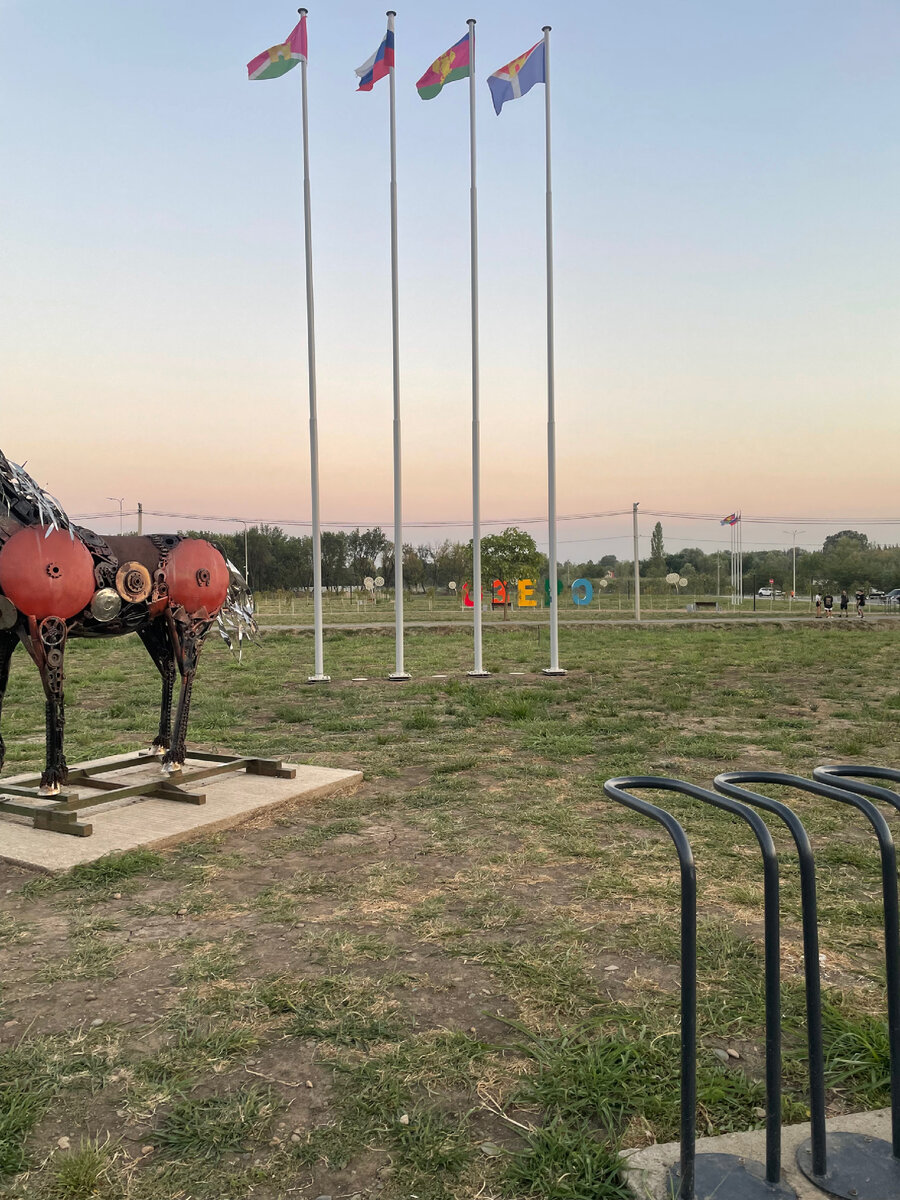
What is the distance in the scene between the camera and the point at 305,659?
18562 mm

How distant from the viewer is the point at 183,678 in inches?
260

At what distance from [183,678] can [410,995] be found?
13.0ft

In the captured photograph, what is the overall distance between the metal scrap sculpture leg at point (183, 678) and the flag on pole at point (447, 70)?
40.9 ft

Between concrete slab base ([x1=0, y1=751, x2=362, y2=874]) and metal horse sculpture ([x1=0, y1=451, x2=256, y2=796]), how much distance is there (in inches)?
Answer: 13.7

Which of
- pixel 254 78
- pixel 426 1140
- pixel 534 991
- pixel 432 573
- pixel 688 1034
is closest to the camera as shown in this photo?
pixel 688 1034

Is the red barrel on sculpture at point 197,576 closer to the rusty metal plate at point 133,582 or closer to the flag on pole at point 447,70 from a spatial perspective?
the rusty metal plate at point 133,582

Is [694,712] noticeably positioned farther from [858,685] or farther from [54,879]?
[54,879]

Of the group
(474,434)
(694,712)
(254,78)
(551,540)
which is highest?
(254,78)

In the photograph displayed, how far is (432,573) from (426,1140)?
67.8 m

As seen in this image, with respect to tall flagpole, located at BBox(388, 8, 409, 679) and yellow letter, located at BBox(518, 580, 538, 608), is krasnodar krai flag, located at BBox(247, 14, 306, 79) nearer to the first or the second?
tall flagpole, located at BBox(388, 8, 409, 679)

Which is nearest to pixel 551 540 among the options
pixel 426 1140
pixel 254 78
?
pixel 254 78

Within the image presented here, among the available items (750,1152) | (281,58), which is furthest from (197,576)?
(281,58)

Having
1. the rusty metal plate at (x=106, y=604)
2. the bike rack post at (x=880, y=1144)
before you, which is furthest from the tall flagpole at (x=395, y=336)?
the bike rack post at (x=880, y=1144)

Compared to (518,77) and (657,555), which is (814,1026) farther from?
(657,555)
